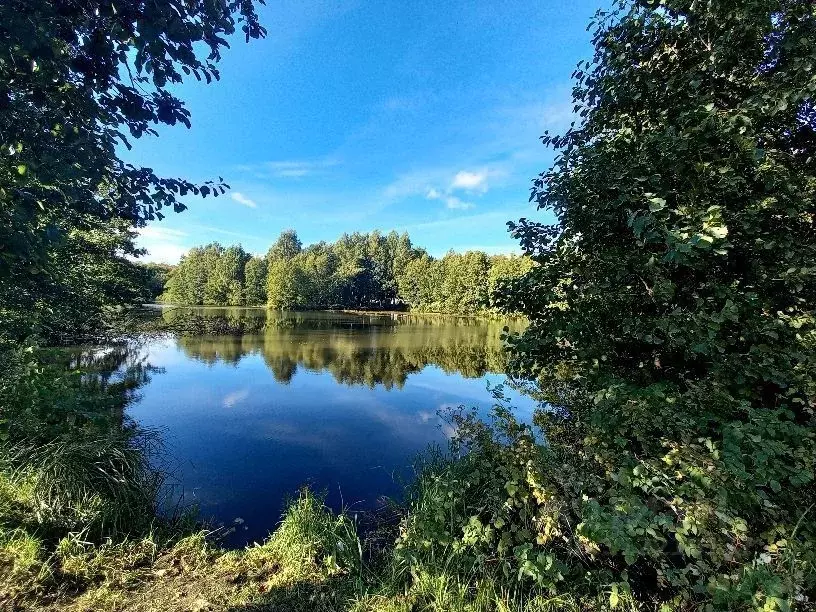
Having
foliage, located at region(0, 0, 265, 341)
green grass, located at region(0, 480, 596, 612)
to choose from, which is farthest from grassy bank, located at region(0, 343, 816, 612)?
foliage, located at region(0, 0, 265, 341)

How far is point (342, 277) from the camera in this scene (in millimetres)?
86375

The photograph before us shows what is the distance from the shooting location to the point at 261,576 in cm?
456

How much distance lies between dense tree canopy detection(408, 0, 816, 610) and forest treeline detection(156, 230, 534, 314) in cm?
6788

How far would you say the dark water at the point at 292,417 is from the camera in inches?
317

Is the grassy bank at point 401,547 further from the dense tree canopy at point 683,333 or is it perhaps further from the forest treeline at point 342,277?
the forest treeline at point 342,277

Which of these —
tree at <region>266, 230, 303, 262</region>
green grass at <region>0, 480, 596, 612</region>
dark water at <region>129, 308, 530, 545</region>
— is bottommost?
dark water at <region>129, 308, 530, 545</region>

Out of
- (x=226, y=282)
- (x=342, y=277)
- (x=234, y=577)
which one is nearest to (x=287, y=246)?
(x=226, y=282)

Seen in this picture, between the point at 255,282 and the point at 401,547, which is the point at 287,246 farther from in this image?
the point at 401,547

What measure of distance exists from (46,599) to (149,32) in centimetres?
518

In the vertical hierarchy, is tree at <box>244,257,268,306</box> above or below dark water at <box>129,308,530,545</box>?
above

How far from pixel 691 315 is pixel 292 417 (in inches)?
468

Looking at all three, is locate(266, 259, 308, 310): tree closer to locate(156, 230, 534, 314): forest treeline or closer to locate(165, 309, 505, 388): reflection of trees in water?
locate(156, 230, 534, 314): forest treeline

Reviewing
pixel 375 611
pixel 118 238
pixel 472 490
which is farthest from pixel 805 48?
pixel 118 238

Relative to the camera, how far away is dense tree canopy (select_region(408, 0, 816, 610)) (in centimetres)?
297
